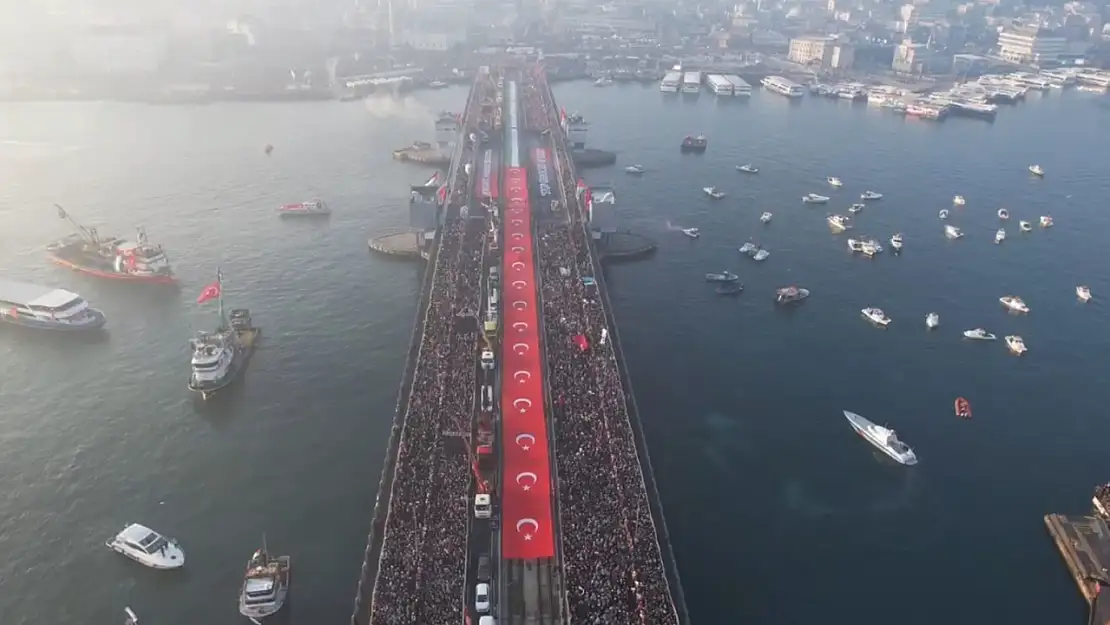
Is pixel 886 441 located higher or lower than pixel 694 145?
lower

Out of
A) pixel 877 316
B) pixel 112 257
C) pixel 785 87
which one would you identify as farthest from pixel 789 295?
pixel 785 87

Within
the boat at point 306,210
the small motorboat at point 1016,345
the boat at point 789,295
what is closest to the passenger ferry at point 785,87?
the boat at point 789,295

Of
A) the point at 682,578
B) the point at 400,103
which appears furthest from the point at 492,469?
the point at 400,103

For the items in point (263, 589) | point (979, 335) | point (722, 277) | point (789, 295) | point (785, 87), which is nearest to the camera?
point (263, 589)

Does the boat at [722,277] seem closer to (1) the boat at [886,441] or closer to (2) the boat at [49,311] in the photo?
(1) the boat at [886,441]

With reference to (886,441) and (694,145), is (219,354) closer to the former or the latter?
(886,441)

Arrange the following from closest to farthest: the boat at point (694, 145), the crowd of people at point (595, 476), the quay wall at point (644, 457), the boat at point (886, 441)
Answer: the crowd of people at point (595, 476), the quay wall at point (644, 457), the boat at point (886, 441), the boat at point (694, 145)

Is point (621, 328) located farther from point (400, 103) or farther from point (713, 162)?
point (400, 103)
